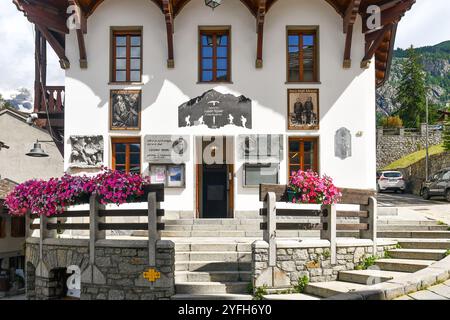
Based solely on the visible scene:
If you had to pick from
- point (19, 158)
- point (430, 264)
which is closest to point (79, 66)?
point (430, 264)

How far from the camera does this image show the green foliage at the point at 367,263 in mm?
9906

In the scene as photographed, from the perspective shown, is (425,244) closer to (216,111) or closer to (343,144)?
(343,144)

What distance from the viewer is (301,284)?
925cm

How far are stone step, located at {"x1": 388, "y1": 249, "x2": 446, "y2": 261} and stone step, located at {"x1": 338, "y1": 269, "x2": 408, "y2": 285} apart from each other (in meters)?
0.88

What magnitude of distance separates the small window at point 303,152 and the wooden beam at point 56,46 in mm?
6531

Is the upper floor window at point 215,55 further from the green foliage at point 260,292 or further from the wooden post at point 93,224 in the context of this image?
the green foliage at point 260,292

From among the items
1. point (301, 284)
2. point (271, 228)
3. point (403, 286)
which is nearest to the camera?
point (403, 286)

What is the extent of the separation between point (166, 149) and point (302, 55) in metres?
4.58

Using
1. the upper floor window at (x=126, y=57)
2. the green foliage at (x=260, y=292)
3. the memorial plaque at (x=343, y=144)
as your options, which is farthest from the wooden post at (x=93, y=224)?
the memorial plaque at (x=343, y=144)

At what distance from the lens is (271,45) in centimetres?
1423

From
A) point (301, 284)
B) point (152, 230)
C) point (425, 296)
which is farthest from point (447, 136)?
point (425, 296)

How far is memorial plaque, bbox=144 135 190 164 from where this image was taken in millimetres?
14055

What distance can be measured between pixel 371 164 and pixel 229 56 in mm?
4906
